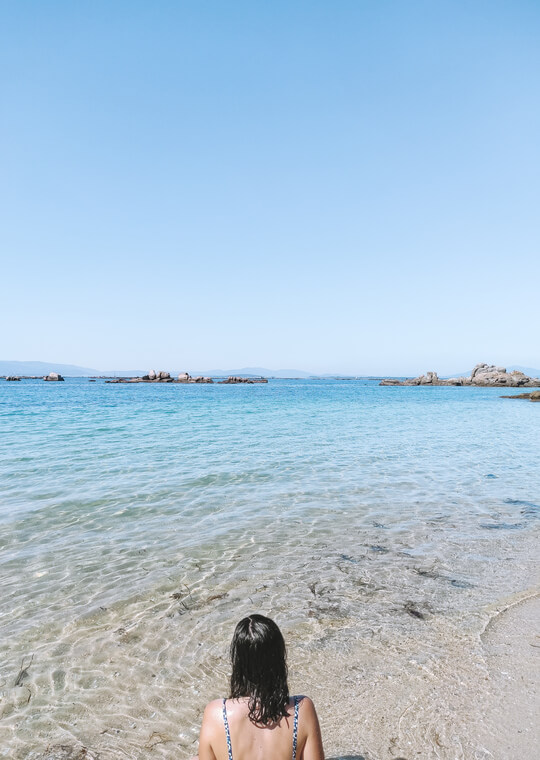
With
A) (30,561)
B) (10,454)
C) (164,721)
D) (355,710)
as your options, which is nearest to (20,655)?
(164,721)

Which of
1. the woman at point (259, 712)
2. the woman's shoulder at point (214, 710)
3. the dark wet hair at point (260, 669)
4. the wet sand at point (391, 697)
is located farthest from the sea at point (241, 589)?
the dark wet hair at point (260, 669)

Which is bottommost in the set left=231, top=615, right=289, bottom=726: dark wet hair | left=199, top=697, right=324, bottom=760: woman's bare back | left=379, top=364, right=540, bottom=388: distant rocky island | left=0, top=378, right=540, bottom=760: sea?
left=0, top=378, right=540, bottom=760: sea

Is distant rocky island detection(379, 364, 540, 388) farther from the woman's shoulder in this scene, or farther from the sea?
the woman's shoulder

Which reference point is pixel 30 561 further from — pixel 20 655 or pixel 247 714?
pixel 247 714

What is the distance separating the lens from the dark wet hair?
2.66 metres

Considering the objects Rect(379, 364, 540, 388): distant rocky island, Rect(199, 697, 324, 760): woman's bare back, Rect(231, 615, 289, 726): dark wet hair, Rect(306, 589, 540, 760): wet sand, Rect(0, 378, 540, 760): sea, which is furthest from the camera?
Rect(379, 364, 540, 388): distant rocky island

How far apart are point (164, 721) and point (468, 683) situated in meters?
3.15

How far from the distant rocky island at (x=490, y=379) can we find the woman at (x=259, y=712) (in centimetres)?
12409

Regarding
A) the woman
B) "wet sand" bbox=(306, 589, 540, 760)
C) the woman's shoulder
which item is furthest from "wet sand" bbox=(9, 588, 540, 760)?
the woman's shoulder

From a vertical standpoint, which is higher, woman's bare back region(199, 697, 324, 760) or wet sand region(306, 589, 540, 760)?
woman's bare back region(199, 697, 324, 760)

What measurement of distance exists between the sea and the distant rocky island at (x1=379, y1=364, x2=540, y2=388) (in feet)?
362

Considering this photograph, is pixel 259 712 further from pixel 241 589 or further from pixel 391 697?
pixel 241 589

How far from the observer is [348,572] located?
318 inches

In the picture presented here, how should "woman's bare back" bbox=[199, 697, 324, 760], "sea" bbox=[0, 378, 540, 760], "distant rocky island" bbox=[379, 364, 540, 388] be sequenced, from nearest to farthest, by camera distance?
"woman's bare back" bbox=[199, 697, 324, 760], "sea" bbox=[0, 378, 540, 760], "distant rocky island" bbox=[379, 364, 540, 388]
